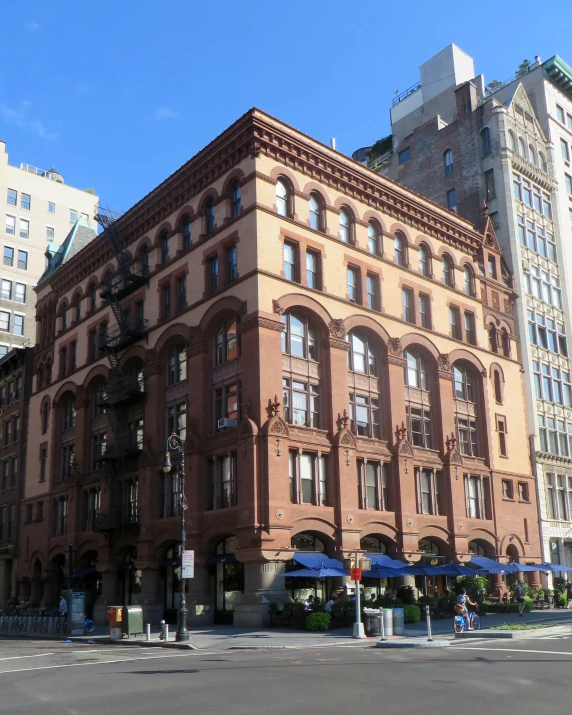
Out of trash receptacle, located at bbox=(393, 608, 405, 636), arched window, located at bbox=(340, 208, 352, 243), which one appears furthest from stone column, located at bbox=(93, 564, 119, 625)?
arched window, located at bbox=(340, 208, 352, 243)

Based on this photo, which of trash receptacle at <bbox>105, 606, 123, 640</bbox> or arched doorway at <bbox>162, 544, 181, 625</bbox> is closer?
trash receptacle at <bbox>105, 606, 123, 640</bbox>

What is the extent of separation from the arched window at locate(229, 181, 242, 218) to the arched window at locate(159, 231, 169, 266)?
6.99 meters

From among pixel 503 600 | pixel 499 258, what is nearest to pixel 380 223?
pixel 499 258

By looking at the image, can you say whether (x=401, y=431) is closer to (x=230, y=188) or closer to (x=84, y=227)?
(x=230, y=188)

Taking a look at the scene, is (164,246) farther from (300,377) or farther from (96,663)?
(96,663)

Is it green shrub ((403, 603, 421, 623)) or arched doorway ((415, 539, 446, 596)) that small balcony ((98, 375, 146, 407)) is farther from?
green shrub ((403, 603, 421, 623))

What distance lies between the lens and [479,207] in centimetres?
6312

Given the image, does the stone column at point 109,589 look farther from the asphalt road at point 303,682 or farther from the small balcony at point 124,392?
the asphalt road at point 303,682

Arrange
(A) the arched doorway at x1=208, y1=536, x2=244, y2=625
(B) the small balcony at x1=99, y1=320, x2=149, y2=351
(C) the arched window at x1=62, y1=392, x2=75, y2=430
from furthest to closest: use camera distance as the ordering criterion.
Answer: (C) the arched window at x1=62, y1=392, x2=75, y2=430
(B) the small balcony at x1=99, y1=320, x2=149, y2=351
(A) the arched doorway at x1=208, y1=536, x2=244, y2=625

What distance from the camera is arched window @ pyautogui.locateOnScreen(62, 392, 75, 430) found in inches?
2276

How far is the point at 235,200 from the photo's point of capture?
4388cm

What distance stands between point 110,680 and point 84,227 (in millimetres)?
57584

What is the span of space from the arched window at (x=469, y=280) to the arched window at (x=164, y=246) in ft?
69.4

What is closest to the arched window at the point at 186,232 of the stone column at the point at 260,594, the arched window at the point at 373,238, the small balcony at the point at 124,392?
the small balcony at the point at 124,392
